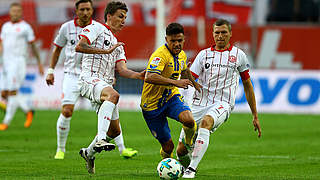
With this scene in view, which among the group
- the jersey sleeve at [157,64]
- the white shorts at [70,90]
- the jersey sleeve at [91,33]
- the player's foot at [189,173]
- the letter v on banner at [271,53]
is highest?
the jersey sleeve at [91,33]

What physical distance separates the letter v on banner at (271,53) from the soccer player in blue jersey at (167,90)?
627 inches

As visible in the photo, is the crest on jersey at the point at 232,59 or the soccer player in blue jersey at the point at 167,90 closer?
the soccer player in blue jersey at the point at 167,90

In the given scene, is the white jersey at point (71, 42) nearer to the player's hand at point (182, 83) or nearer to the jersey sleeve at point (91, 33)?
the jersey sleeve at point (91, 33)

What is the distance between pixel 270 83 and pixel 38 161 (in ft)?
41.5

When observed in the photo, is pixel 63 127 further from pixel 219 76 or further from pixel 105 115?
pixel 219 76

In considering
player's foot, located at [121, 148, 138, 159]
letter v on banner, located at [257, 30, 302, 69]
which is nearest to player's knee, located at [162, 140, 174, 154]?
player's foot, located at [121, 148, 138, 159]

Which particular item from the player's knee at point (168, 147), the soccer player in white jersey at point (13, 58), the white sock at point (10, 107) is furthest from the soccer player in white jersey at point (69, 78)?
the white sock at point (10, 107)

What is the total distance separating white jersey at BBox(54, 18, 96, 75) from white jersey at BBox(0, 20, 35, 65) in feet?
17.1

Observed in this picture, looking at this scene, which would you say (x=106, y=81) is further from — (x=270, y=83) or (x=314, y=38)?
(x=314, y=38)

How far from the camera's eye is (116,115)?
9711 millimetres

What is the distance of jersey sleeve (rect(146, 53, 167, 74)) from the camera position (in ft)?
28.1

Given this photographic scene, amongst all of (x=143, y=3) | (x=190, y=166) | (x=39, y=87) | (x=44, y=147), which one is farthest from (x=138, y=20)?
(x=190, y=166)

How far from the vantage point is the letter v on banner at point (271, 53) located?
A: 24.7 meters

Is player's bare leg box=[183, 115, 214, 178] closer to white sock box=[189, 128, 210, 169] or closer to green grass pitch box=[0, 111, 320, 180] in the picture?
white sock box=[189, 128, 210, 169]
